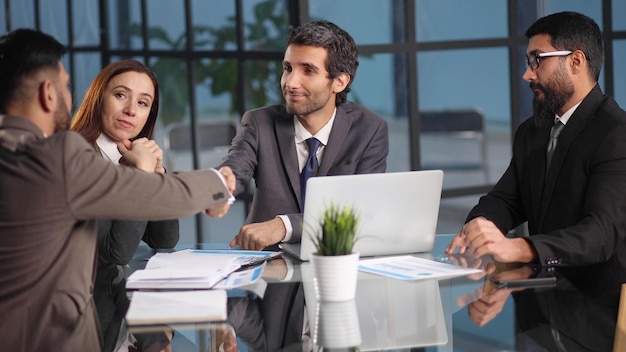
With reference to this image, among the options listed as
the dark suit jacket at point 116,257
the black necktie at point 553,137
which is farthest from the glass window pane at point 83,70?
the black necktie at point 553,137

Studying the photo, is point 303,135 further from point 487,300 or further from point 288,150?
point 487,300

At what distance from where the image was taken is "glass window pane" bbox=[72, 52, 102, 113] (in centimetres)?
754

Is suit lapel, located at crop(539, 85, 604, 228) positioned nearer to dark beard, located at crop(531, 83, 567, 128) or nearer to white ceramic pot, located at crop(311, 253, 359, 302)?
dark beard, located at crop(531, 83, 567, 128)

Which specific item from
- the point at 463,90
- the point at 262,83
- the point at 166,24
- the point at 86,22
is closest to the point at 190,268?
the point at 262,83

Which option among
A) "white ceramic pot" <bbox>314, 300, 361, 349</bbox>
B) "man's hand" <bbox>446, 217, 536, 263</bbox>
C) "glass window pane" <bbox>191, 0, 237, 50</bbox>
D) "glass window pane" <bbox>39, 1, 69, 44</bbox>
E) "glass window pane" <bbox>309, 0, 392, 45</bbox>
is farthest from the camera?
"glass window pane" <bbox>39, 1, 69, 44</bbox>

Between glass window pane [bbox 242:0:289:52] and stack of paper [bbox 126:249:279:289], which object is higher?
glass window pane [bbox 242:0:289:52]

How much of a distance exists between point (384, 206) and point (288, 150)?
0.89m

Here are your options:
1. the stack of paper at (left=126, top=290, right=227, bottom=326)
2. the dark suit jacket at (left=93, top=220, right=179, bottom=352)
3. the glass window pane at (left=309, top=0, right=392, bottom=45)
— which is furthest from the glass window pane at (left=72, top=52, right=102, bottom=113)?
the stack of paper at (left=126, top=290, right=227, bottom=326)

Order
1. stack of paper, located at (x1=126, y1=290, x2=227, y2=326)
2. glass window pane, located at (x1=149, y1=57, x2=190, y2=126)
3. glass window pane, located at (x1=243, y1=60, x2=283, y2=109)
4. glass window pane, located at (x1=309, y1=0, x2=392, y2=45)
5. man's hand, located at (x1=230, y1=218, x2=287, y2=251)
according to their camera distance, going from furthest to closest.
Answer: glass window pane, located at (x1=149, y1=57, x2=190, y2=126) < glass window pane, located at (x1=243, y1=60, x2=283, y2=109) < glass window pane, located at (x1=309, y1=0, x2=392, y2=45) < man's hand, located at (x1=230, y1=218, x2=287, y2=251) < stack of paper, located at (x1=126, y1=290, x2=227, y2=326)

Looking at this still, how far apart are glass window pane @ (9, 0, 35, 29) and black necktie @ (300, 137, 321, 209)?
6058 millimetres

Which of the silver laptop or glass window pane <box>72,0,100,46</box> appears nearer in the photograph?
the silver laptop

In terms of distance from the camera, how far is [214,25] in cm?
580

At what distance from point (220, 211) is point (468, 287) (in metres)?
0.73

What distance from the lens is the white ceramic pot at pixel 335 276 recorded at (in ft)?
7.63
